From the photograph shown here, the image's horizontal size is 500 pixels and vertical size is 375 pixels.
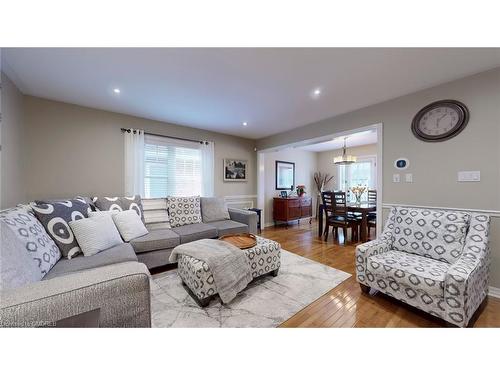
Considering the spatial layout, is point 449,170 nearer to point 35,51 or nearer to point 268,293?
point 268,293

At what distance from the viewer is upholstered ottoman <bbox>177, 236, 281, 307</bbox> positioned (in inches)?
62.9

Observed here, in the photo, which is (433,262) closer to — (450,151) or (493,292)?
(493,292)

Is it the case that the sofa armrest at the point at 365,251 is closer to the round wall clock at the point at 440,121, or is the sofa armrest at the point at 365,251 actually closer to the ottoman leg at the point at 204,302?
the round wall clock at the point at 440,121

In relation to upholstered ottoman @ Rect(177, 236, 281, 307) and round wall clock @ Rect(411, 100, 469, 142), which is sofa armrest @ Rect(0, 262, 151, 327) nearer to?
upholstered ottoman @ Rect(177, 236, 281, 307)

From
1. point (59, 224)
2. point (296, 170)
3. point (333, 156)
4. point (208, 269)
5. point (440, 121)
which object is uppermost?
point (333, 156)

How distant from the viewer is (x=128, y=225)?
2.22 metres

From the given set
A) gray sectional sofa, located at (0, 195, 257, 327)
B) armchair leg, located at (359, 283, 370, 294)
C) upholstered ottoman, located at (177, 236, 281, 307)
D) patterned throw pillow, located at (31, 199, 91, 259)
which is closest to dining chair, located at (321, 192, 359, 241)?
armchair leg, located at (359, 283, 370, 294)

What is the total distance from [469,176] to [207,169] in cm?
376

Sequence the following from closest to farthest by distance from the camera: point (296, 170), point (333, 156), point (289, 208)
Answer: point (289, 208), point (296, 170), point (333, 156)

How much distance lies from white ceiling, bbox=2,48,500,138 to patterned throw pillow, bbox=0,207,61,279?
139 cm

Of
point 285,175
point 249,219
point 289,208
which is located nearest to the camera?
point 249,219

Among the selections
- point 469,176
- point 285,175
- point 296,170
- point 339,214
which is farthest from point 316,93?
point 296,170
